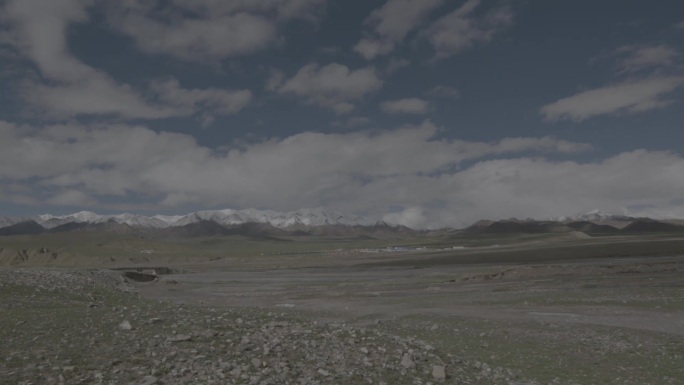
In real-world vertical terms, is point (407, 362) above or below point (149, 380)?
below

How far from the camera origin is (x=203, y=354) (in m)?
15.5

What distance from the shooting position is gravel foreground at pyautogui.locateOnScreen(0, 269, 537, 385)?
44.6 feet

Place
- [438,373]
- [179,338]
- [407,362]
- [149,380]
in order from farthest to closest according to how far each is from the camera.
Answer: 1. [407,362]
2. [179,338]
3. [438,373]
4. [149,380]

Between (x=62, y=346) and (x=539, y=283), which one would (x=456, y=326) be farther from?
(x=539, y=283)

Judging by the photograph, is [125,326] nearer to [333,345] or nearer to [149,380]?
[149,380]

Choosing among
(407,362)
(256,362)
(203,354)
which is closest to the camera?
(256,362)

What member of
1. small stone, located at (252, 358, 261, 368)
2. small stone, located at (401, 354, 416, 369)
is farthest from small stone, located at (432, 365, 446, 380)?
small stone, located at (252, 358, 261, 368)

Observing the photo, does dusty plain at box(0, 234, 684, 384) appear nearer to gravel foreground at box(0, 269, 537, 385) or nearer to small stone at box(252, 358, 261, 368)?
gravel foreground at box(0, 269, 537, 385)

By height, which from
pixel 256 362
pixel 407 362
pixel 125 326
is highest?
pixel 125 326

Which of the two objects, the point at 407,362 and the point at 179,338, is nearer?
the point at 179,338

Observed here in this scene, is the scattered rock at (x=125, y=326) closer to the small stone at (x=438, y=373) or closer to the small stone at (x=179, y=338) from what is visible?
the small stone at (x=179, y=338)

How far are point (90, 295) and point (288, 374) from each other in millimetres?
27985

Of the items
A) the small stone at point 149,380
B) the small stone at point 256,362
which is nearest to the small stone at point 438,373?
the small stone at point 256,362

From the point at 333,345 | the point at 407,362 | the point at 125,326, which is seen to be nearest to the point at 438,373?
the point at 407,362
